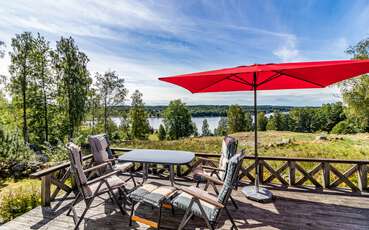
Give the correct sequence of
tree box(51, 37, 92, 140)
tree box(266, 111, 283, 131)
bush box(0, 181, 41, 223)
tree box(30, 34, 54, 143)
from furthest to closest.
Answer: tree box(266, 111, 283, 131) < tree box(51, 37, 92, 140) < tree box(30, 34, 54, 143) < bush box(0, 181, 41, 223)

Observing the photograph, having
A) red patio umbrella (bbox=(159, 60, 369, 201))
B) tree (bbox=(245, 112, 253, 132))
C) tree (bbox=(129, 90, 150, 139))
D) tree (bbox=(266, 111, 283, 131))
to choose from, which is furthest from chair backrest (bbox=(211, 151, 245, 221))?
tree (bbox=(266, 111, 283, 131))

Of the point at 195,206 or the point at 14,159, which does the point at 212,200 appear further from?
the point at 14,159

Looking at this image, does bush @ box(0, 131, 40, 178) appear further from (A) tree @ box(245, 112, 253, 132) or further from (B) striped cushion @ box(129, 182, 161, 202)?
(A) tree @ box(245, 112, 253, 132)

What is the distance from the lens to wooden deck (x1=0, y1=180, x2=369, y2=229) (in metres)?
3.04

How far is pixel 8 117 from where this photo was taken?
18359 millimetres

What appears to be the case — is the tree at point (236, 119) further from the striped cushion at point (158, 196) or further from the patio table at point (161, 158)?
the striped cushion at point (158, 196)

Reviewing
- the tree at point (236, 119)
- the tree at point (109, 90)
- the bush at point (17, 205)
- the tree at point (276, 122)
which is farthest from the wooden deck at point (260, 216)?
the tree at point (276, 122)

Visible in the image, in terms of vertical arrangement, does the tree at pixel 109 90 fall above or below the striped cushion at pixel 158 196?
above

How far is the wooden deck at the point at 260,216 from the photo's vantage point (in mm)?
3045

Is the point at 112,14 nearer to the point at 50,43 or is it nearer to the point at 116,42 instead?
the point at 116,42

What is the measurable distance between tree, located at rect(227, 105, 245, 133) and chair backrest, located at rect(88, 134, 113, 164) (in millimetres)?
34799

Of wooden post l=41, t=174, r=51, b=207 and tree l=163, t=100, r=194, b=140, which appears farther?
tree l=163, t=100, r=194, b=140

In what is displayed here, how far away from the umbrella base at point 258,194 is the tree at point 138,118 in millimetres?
25384

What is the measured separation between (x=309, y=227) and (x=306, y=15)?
233 inches
